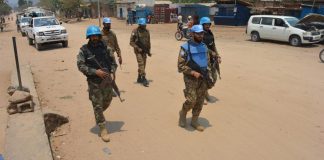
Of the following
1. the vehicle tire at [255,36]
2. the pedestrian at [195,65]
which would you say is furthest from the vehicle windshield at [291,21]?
the pedestrian at [195,65]

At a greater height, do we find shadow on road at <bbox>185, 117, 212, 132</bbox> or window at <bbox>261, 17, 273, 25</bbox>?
window at <bbox>261, 17, 273, 25</bbox>

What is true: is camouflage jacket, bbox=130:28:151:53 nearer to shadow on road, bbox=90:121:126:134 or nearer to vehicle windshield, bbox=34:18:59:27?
shadow on road, bbox=90:121:126:134

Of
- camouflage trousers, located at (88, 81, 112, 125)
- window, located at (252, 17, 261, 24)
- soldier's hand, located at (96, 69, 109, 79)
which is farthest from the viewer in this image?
window, located at (252, 17, 261, 24)

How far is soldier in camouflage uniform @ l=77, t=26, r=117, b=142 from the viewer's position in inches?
187

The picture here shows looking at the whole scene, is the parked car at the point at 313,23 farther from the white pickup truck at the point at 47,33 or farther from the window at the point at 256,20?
the white pickup truck at the point at 47,33

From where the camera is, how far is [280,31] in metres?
17.5

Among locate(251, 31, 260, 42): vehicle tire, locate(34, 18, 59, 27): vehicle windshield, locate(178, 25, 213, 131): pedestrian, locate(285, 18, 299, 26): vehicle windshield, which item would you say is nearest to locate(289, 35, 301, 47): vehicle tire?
locate(285, 18, 299, 26): vehicle windshield

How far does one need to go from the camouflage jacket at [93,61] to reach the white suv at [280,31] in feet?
46.0

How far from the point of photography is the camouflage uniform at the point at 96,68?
189 inches

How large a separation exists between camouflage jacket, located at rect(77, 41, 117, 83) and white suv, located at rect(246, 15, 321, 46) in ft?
46.0

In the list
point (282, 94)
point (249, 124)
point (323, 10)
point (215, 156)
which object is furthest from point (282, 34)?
point (215, 156)

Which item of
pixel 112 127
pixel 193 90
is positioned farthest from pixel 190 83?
pixel 112 127

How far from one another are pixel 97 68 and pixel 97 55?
196 mm

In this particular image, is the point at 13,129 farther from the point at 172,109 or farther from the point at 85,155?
the point at 172,109
